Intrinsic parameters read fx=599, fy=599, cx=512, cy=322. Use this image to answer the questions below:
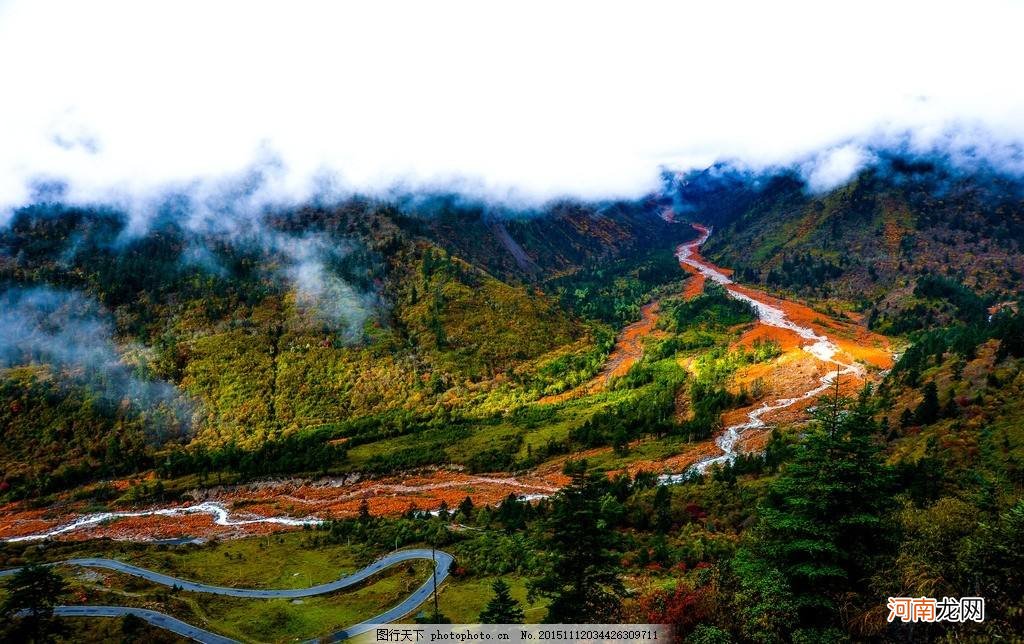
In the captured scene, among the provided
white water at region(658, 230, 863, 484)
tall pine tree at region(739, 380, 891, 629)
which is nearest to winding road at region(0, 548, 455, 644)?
tall pine tree at region(739, 380, 891, 629)

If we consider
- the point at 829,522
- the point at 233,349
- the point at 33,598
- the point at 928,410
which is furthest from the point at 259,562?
the point at 928,410

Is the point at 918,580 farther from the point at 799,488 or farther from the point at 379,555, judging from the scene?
the point at 379,555

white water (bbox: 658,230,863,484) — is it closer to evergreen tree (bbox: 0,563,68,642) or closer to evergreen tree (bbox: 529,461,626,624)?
evergreen tree (bbox: 529,461,626,624)

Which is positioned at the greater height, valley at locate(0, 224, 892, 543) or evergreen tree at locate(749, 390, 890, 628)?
evergreen tree at locate(749, 390, 890, 628)

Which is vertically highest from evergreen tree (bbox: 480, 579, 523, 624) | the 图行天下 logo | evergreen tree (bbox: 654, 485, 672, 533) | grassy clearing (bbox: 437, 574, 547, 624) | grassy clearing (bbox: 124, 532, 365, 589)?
the 图行天下 logo

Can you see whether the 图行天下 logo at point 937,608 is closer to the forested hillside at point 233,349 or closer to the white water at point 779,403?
the white water at point 779,403

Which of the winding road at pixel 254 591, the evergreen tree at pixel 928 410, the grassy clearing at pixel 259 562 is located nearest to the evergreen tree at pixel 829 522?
the winding road at pixel 254 591
